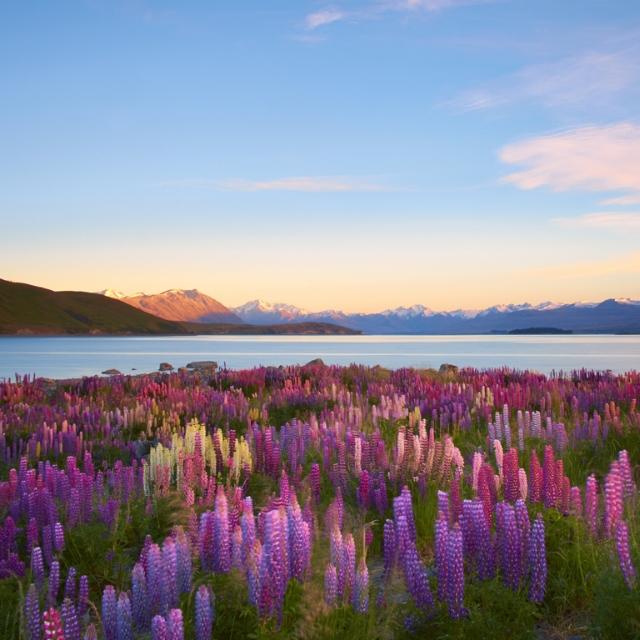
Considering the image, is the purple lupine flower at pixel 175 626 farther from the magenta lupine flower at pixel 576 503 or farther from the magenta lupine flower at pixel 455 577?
the magenta lupine flower at pixel 576 503

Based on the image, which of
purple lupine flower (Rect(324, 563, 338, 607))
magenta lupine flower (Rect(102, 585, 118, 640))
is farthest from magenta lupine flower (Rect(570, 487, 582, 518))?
magenta lupine flower (Rect(102, 585, 118, 640))

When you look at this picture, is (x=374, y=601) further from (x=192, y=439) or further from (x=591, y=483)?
(x=192, y=439)

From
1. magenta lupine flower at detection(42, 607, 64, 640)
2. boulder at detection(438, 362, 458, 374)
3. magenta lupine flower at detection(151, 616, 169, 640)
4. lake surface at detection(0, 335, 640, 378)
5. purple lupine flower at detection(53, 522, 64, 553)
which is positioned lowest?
lake surface at detection(0, 335, 640, 378)

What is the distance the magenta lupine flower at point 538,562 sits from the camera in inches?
149

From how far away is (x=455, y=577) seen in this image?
3510 mm

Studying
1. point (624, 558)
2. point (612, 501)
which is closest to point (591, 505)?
point (612, 501)

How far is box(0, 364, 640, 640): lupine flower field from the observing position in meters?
3.42

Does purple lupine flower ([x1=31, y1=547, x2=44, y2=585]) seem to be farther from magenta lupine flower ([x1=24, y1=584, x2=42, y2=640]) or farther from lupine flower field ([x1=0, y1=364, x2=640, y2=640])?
magenta lupine flower ([x1=24, y1=584, x2=42, y2=640])

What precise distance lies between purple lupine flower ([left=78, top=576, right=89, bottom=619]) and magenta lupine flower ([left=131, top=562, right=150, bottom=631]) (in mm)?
236

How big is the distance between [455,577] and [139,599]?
1581 millimetres

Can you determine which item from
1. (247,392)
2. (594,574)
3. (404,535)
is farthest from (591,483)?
(247,392)

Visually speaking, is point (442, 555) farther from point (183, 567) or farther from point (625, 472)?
point (625, 472)

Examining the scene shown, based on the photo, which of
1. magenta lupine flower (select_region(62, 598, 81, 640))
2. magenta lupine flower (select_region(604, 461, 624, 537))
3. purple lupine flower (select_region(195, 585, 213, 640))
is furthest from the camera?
magenta lupine flower (select_region(604, 461, 624, 537))

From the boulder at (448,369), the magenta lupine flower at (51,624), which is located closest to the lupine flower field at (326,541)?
the magenta lupine flower at (51,624)
